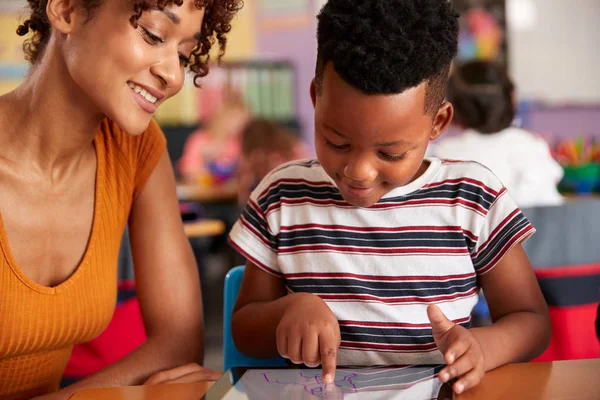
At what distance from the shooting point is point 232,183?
411 centimetres

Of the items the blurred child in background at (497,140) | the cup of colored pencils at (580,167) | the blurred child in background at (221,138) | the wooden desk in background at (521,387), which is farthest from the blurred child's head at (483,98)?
the blurred child in background at (221,138)

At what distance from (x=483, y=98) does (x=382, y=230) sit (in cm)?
172

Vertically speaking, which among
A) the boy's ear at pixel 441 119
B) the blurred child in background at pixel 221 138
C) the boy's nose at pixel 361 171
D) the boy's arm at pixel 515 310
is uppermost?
the boy's ear at pixel 441 119

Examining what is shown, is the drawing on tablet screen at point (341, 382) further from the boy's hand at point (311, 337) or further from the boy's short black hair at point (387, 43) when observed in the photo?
the boy's short black hair at point (387, 43)

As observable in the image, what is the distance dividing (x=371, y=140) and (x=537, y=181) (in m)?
1.87

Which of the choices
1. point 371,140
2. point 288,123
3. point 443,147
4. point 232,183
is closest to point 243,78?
point 288,123

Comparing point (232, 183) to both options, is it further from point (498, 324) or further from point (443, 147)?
point (498, 324)

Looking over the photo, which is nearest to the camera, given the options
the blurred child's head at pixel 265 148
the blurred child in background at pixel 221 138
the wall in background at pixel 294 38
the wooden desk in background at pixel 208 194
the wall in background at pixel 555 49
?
the blurred child's head at pixel 265 148

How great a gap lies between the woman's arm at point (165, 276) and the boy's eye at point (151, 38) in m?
0.29

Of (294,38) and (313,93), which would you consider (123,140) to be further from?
(294,38)

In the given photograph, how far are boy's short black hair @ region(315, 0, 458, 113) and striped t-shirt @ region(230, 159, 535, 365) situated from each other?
0.19 meters

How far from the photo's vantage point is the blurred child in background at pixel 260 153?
11.4ft

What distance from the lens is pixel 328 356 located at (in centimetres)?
78

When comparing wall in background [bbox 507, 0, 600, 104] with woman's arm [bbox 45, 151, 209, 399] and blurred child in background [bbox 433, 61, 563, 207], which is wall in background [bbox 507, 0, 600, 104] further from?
woman's arm [bbox 45, 151, 209, 399]
